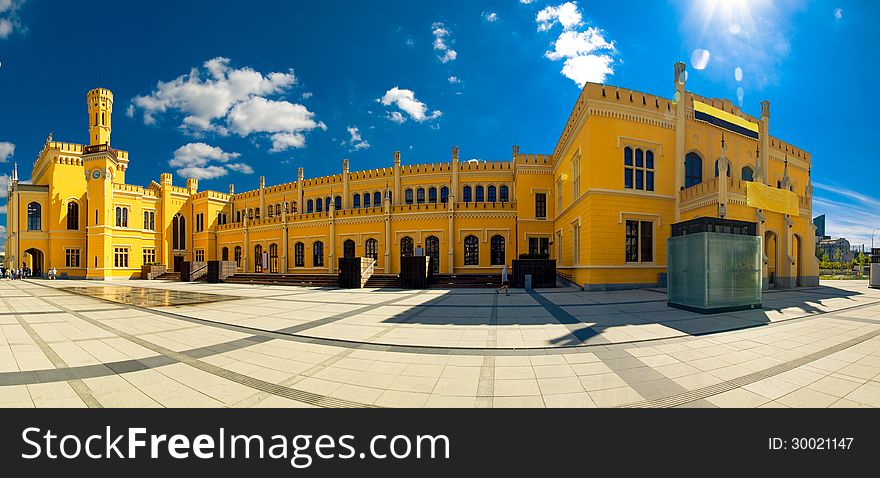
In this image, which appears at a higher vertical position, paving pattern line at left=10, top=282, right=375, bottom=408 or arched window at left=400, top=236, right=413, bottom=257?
arched window at left=400, top=236, right=413, bottom=257

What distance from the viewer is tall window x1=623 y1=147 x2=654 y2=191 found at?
19656 millimetres

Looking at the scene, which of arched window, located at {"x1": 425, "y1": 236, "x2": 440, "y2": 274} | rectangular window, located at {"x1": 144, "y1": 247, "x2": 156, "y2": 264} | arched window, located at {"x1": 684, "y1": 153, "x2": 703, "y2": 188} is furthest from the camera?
rectangular window, located at {"x1": 144, "y1": 247, "x2": 156, "y2": 264}

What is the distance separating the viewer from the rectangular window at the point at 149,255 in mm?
43372

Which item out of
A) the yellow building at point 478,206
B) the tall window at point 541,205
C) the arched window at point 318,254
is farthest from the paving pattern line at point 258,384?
the arched window at point 318,254

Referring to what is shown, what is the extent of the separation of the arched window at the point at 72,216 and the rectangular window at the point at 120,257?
666 cm

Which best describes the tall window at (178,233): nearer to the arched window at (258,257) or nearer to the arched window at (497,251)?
the arched window at (258,257)

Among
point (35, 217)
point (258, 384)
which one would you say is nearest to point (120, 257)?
point (35, 217)

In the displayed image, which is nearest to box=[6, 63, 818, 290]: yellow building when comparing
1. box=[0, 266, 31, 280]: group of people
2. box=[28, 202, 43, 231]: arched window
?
box=[28, 202, 43, 231]: arched window

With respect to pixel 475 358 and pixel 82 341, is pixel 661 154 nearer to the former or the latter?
pixel 475 358

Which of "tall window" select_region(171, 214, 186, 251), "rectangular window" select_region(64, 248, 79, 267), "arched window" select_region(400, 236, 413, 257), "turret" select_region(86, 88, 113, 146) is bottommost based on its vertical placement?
"rectangular window" select_region(64, 248, 79, 267)

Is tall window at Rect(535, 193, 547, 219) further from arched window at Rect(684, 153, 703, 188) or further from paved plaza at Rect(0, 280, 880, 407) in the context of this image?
paved plaza at Rect(0, 280, 880, 407)

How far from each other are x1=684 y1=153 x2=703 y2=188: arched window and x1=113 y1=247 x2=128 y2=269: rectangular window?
58.3 metres

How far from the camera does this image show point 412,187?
118ft

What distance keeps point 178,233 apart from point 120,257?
6.57 metres
